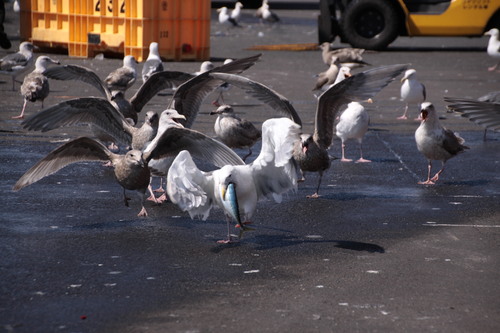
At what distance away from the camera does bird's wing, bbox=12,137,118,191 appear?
8078 millimetres

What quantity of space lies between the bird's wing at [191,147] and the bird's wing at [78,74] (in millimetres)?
3457

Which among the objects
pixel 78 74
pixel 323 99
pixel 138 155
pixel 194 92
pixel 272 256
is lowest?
pixel 272 256

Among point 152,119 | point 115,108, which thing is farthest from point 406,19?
point 115,108

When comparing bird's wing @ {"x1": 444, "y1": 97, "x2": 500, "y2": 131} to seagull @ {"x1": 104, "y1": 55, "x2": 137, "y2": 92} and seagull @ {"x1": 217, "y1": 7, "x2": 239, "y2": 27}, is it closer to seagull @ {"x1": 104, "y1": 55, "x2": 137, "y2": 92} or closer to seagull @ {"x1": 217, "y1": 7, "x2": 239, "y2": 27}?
seagull @ {"x1": 104, "y1": 55, "x2": 137, "y2": 92}

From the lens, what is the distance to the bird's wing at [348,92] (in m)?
8.81

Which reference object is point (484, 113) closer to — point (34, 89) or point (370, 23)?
point (34, 89)

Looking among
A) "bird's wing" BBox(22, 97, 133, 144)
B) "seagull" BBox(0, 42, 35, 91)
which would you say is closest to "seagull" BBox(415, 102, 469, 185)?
"bird's wing" BBox(22, 97, 133, 144)

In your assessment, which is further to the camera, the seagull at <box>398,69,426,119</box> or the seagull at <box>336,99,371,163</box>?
the seagull at <box>398,69,426,119</box>

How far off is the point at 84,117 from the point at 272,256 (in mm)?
3451

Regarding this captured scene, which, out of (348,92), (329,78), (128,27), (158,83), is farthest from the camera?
(128,27)

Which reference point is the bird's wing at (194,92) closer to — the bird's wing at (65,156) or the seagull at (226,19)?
the bird's wing at (65,156)

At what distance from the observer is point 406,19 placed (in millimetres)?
23734

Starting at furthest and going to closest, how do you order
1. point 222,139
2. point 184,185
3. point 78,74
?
point 78,74
point 222,139
point 184,185

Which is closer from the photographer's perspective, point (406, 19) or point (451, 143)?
point (451, 143)
